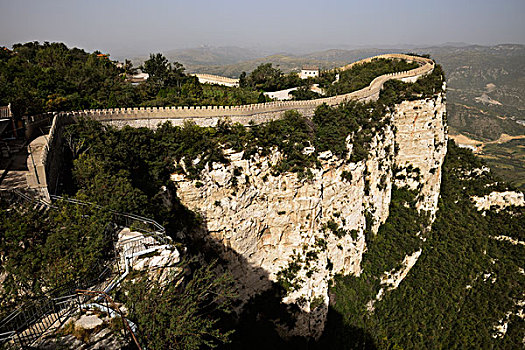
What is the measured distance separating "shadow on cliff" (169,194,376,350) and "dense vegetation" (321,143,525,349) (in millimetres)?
153

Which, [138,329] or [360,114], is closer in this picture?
[138,329]

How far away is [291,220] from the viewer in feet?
85.1

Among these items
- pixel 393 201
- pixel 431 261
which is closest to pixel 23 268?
pixel 393 201

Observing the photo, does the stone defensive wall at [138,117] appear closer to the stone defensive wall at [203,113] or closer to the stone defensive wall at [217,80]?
the stone defensive wall at [203,113]

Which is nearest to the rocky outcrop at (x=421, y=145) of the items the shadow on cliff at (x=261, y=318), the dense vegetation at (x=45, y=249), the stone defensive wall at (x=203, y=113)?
the stone defensive wall at (x=203, y=113)

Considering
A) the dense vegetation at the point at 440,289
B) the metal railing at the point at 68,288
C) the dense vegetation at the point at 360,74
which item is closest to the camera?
the metal railing at the point at 68,288

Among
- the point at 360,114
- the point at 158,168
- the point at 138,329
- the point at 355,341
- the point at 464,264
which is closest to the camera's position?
the point at 138,329

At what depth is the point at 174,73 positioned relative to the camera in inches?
1428

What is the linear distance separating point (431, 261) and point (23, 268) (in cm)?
3836

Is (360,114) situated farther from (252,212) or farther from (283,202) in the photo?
(252,212)

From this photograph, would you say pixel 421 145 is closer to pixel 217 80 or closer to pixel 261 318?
pixel 261 318

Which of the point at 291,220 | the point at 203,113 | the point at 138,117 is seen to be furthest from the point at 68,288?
the point at 291,220

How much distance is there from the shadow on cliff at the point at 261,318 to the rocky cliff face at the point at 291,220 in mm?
191

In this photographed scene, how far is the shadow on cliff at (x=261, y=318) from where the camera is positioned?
2452 cm
